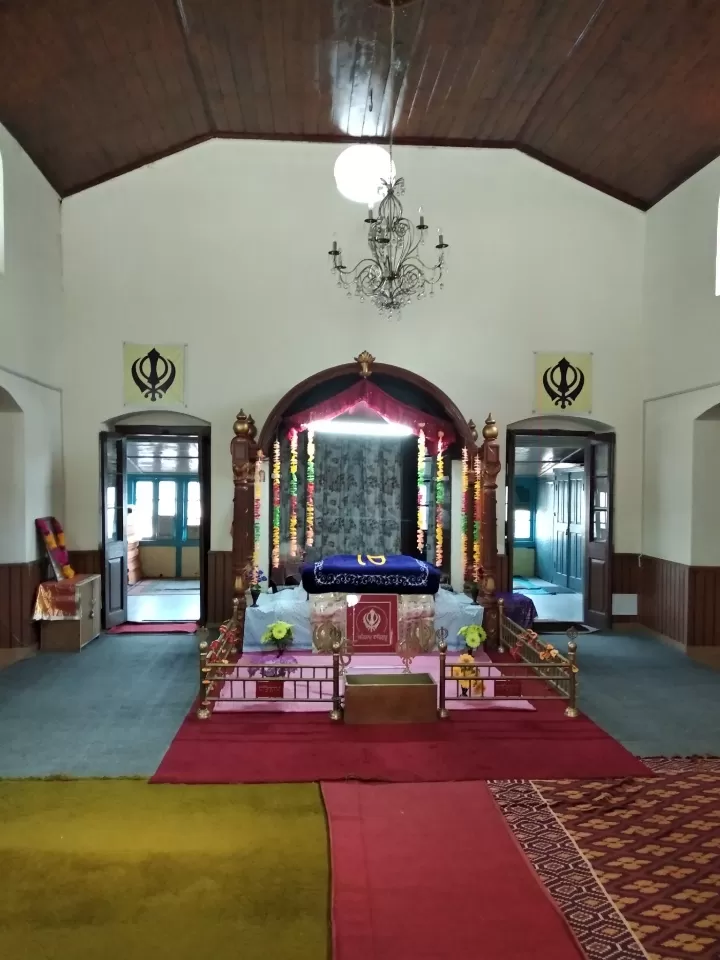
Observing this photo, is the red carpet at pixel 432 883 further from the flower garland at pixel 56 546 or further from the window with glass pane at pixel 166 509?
the window with glass pane at pixel 166 509

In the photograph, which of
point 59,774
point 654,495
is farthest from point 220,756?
point 654,495

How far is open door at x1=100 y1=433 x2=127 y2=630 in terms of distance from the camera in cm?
812

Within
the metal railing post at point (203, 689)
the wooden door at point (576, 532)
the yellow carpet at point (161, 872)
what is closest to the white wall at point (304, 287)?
the wooden door at point (576, 532)

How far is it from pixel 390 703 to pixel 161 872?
2.20 m

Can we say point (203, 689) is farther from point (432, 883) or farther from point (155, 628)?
point (155, 628)

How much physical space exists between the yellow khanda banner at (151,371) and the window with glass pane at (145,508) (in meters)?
4.27

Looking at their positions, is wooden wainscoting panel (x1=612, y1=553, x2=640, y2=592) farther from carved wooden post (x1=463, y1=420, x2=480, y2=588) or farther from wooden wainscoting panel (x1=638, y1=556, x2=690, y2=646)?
carved wooden post (x1=463, y1=420, x2=480, y2=588)

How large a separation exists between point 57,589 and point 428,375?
5.03 m

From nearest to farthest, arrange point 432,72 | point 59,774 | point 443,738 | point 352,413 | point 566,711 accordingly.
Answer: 1. point 59,774
2. point 443,738
3. point 566,711
4. point 432,72
5. point 352,413

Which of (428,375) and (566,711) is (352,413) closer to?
(428,375)

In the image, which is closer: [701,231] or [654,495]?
[701,231]

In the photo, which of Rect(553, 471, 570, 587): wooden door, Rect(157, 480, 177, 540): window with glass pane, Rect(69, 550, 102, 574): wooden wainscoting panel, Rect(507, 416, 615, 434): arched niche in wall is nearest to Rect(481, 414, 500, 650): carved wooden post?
Rect(507, 416, 615, 434): arched niche in wall

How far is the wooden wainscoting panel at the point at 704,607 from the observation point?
7.30 metres

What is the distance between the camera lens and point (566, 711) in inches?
207
